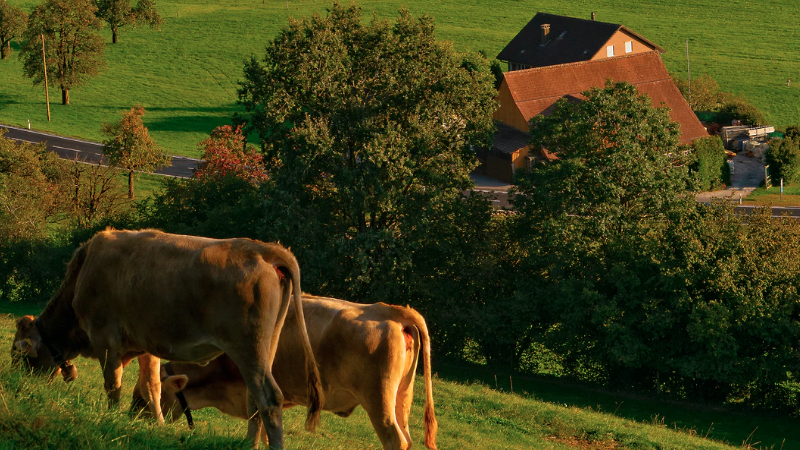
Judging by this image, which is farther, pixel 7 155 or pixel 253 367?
pixel 7 155

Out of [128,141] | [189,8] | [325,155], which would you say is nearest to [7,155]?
[128,141]

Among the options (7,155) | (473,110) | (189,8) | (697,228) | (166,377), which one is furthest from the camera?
(189,8)

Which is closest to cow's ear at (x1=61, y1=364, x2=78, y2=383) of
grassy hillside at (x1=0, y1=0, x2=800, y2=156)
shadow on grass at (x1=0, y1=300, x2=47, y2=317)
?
shadow on grass at (x1=0, y1=300, x2=47, y2=317)

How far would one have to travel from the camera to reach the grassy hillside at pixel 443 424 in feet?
29.6

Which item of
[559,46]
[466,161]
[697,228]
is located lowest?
[697,228]

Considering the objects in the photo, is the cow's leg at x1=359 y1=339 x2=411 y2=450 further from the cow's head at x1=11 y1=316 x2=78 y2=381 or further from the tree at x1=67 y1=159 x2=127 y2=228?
the tree at x1=67 y1=159 x2=127 y2=228

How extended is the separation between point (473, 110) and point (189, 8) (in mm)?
89572

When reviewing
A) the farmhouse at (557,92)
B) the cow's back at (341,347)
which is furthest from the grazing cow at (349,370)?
the farmhouse at (557,92)

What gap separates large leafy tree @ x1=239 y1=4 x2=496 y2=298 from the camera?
33.4 metres

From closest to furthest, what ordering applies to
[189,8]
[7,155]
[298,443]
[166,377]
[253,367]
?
[253,367], [298,443], [166,377], [7,155], [189,8]

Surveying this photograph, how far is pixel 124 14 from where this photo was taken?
98125 mm

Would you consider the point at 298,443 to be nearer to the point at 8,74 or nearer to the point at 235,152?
the point at 235,152

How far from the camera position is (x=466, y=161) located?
3591 centimetres

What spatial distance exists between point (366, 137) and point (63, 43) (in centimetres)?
5756
